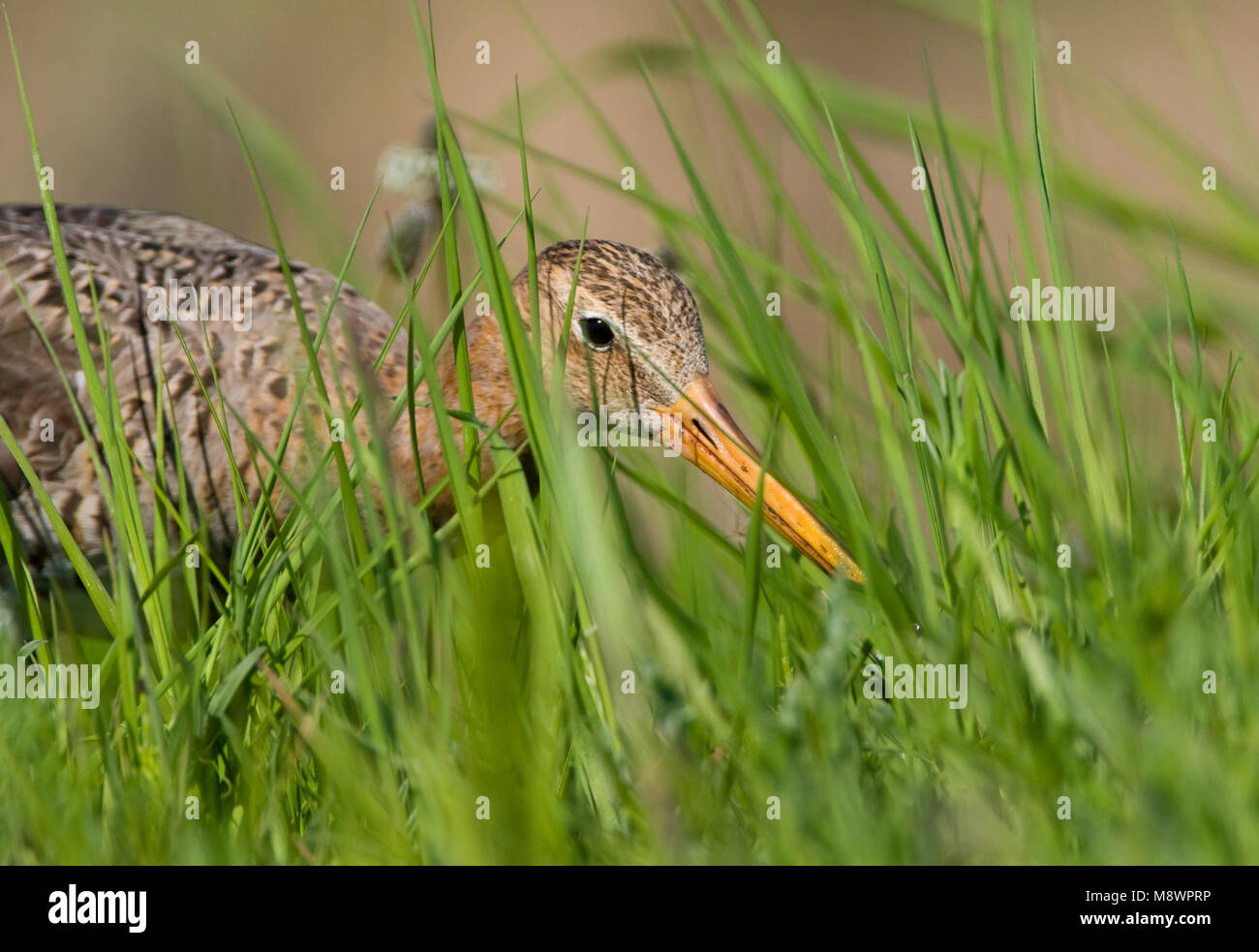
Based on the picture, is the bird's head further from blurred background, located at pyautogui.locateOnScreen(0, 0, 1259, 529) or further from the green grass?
blurred background, located at pyautogui.locateOnScreen(0, 0, 1259, 529)

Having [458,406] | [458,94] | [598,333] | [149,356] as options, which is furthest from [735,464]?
[458,94]

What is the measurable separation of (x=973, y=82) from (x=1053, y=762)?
738cm

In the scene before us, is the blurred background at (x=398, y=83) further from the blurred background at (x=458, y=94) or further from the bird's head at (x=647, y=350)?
the bird's head at (x=647, y=350)

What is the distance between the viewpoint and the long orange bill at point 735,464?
2.53 m

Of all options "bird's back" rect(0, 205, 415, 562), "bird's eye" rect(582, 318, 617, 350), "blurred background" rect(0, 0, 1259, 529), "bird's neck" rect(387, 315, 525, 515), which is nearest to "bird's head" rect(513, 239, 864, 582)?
"bird's eye" rect(582, 318, 617, 350)

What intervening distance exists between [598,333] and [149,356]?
1.14 meters

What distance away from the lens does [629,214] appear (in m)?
8.01

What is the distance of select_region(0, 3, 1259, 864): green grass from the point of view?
1.55 meters

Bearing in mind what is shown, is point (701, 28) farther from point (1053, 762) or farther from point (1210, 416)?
point (1053, 762)

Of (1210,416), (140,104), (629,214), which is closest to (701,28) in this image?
(629,214)

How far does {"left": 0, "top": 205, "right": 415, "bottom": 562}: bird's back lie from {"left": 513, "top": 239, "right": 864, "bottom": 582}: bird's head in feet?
1.71

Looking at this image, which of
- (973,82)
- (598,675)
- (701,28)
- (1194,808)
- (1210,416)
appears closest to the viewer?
(1194,808)

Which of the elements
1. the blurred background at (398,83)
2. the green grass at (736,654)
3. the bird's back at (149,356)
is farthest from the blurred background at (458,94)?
the green grass at (736,654)

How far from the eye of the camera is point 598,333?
120 inches
